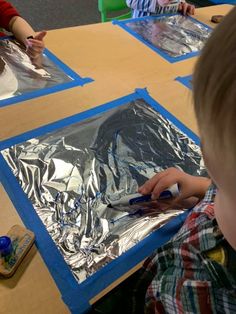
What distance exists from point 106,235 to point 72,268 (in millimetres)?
75

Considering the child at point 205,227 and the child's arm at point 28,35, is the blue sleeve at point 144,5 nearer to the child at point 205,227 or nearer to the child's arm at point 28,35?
the child's arm at point 28,35

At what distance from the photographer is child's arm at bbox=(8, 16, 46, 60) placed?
2.88 ft

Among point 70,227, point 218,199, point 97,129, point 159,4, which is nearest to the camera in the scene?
point 218,199

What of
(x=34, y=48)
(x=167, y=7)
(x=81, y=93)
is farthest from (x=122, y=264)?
(x=167, y=7)

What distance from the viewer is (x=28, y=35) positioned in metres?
0.94

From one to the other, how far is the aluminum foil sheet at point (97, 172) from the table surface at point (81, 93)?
0.05 meters

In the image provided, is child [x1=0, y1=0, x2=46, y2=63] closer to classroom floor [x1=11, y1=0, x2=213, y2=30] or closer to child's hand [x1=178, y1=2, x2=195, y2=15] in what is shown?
child's hand [x1=178, y1=2, x2=195, y2=15]

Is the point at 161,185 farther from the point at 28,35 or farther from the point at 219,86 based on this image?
the point at 28,35

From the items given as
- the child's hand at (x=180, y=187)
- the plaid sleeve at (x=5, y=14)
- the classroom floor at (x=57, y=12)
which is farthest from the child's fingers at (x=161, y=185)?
the classroom floor at (x=57, y=12)

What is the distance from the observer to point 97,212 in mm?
554

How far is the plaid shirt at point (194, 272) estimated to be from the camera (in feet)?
1.25

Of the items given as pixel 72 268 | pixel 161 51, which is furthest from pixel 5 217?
pixel 161 51

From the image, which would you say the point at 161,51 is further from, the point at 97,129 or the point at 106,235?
the point at 106,235

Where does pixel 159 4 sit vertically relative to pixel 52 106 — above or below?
above
